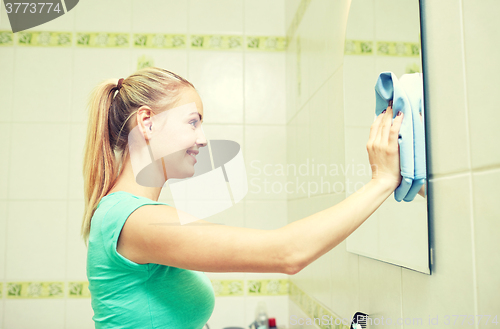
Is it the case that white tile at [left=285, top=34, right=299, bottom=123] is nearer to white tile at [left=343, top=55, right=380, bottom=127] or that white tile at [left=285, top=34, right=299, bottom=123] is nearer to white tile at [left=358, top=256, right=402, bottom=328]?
white tile at [left=343, top=55, right=380, bottom=127]

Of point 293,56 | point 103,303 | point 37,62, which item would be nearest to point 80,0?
point 37,62

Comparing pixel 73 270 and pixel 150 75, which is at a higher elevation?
pixel 150 75

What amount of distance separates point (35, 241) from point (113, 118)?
1.14 meters

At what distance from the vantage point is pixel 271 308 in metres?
1.77

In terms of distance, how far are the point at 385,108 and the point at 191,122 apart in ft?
1.30

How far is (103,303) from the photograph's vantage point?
0.76m

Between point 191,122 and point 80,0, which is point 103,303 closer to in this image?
point 191,122

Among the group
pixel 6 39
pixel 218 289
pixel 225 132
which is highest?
pixel 6 39

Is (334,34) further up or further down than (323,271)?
further up

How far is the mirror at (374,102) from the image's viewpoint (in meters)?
0.63

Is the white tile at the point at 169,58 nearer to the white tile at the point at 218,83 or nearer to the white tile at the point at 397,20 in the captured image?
the white tile at the point at 218,83

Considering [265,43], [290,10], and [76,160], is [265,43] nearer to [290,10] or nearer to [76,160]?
[290,10]

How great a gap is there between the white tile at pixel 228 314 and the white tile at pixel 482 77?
1470 millimetres

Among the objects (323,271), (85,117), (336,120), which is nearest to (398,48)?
(336,120)
